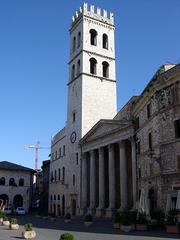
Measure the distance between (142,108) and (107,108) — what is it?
19.4 metres

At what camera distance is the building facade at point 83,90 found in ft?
174

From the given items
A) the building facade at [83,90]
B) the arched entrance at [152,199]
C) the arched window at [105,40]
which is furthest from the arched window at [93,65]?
the arched entrance at [152,199]

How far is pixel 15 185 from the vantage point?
73.8 m

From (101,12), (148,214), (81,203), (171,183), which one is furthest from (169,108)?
(101,12)

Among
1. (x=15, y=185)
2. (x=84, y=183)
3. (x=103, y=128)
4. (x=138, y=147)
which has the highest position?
(x=103, y=128)

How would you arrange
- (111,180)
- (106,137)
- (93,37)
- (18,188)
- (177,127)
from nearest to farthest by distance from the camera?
(177,127)
(111,180)
(106,137)
(93,37)
(18,188)

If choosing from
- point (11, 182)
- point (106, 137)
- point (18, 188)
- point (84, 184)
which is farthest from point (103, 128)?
point (18, 188)

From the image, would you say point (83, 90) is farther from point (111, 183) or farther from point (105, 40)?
point (111, 183)

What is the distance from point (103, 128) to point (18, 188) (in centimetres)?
3581

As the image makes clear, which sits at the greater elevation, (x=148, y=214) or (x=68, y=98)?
(x=68, y=98)

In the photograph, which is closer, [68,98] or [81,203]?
[81,203]

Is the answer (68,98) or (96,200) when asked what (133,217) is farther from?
(68,98)

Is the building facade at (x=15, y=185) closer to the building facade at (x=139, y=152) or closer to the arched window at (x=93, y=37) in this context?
the building facade at (x=139, y=152)

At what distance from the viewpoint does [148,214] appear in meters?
28.5
